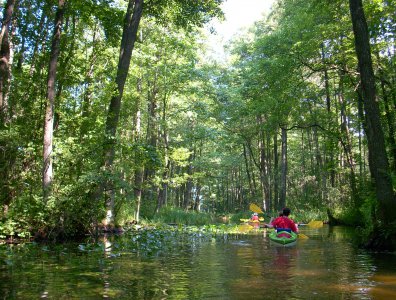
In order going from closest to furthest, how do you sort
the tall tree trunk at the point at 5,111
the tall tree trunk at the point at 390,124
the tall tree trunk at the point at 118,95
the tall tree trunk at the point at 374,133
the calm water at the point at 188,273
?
the calm water at the point at 188,273 → the tall tree trunk at the point at 374,133 → the tall tree trunk at the point at 5,111 → the tall tree trunk at the point at 118,95 → the tall tree trunk at the point at 390,124

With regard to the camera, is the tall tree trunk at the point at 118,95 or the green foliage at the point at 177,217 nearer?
the tall tree trunk at the point at 118,95

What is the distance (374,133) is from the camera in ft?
29.7

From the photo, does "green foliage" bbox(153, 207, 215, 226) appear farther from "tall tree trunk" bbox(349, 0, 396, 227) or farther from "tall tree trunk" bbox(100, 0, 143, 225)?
"tall tree trunk" bbox(349, 0, 396, 227)

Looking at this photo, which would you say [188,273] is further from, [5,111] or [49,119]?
[5,111]

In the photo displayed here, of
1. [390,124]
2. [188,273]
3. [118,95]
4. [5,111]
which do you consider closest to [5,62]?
[5,111]

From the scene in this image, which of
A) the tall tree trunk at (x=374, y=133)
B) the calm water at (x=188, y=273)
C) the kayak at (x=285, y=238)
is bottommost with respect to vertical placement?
the calm water at (x=188, y=273)

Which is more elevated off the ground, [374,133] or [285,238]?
[374,133]

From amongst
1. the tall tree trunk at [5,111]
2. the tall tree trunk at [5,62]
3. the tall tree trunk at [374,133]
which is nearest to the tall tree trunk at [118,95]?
the tall tree trunk at [5,111]

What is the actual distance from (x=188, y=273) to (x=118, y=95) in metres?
7.85

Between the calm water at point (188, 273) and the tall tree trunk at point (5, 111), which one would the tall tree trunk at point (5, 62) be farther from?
the calm water at point (188, 273)

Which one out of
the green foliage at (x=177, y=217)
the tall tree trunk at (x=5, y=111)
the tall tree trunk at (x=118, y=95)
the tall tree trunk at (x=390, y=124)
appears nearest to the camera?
the tall tree trunk at (x=5, y=111)

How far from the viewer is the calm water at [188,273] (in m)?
4.67

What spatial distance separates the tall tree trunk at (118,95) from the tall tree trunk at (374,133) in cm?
709

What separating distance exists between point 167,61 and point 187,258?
15.8 meters
